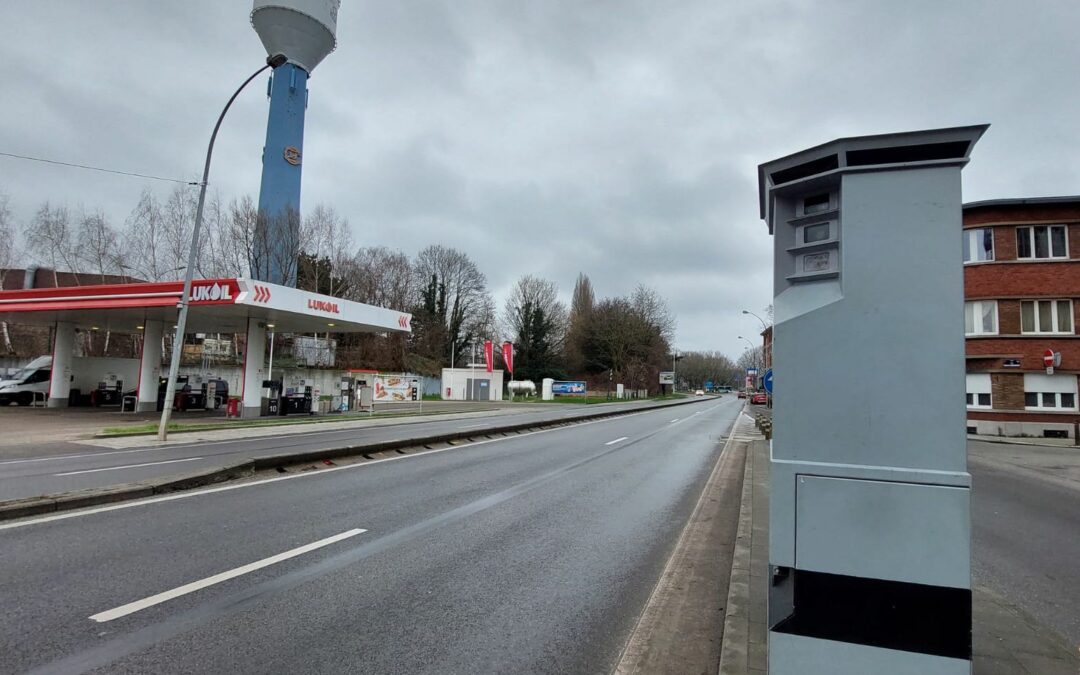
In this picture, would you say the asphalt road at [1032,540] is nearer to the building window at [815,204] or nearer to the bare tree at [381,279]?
the building window at [815,204]

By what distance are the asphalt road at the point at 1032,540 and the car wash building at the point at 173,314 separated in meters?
23.2

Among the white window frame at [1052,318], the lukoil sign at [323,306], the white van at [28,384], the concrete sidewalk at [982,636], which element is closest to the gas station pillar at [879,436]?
the concrete sidewalk at [982,636]

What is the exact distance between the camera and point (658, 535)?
270 inches

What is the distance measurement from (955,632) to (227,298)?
24.5 metres

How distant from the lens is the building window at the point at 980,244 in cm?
2472

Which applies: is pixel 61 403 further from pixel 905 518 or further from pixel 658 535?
pixel 905 518

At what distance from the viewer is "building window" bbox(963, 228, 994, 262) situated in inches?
973

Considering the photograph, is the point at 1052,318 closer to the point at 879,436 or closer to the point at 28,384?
the point at 879,436

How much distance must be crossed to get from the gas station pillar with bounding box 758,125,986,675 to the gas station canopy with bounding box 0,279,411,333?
77.1 ft

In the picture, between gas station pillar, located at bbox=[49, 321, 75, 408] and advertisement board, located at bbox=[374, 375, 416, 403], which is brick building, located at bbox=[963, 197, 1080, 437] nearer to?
advertisement board, located at bbox=[374, 375, 416, 403]

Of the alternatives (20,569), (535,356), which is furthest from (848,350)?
(535,356)

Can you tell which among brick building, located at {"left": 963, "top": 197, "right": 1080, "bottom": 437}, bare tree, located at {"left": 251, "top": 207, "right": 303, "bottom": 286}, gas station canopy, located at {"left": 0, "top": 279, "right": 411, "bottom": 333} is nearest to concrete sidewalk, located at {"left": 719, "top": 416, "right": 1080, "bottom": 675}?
gas station canopy, located at {"left": 0, "top": 279, "right": 411, "bottom": 333}

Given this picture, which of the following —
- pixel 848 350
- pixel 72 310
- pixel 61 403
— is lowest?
pixel 61 403

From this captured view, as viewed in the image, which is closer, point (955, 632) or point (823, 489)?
point (955, 632)
